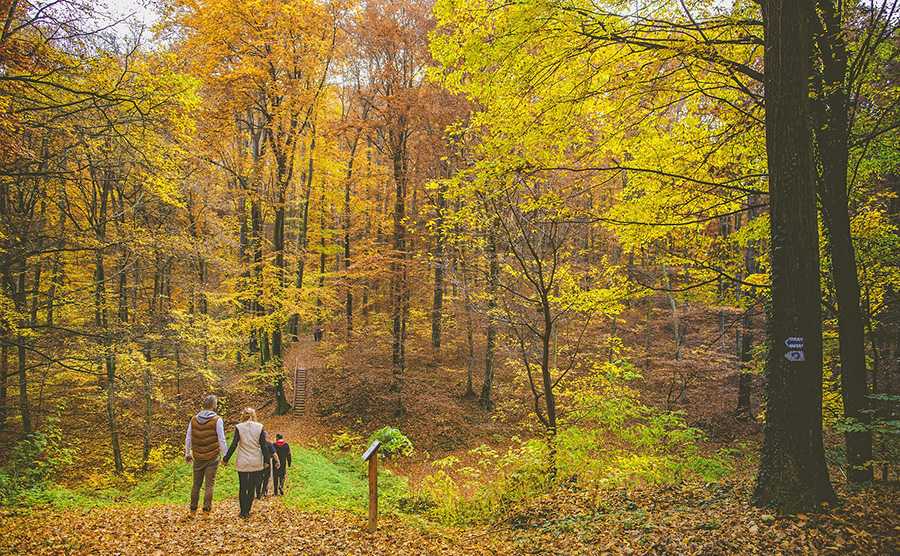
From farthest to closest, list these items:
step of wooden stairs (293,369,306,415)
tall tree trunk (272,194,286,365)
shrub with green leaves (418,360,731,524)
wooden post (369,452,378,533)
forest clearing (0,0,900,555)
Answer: step of wooden stairs (293,369,306,415) < tall tree trunk (272,194,286,365) < shrub with green leaves (418,360,731,524) < wooden post (369,452,378,533) < forest clearing (0,0,900,555)

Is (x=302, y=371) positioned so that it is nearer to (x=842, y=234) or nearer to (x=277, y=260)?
(x=277, y=260)

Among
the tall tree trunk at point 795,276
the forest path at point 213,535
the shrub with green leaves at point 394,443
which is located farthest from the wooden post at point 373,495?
the shrub with green leaves at point 394,443

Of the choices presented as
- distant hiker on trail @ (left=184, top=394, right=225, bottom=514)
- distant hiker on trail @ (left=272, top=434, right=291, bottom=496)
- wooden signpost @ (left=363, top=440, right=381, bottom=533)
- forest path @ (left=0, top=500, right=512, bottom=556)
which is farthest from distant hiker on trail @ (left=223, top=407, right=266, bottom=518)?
distant hiker on trail @ (left=272, top=434, right=291, bottom=496)

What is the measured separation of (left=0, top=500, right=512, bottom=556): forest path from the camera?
5887 mm

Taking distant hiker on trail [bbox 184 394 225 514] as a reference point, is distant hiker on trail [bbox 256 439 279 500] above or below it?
below

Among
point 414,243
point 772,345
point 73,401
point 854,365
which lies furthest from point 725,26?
point 73,401

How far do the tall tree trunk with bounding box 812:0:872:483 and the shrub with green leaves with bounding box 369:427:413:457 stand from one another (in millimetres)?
10854

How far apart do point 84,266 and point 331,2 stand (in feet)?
48.9

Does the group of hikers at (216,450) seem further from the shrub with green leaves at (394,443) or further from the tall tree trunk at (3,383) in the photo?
the tall tree trunk at (3,383)

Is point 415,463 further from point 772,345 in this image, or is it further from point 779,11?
point 779,11

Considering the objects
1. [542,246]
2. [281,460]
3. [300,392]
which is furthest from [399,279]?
[542,246]

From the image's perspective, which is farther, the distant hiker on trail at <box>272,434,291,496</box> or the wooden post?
the distant hiker on trail at <box>272,434,291,496</box>

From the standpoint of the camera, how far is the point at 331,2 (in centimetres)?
1642

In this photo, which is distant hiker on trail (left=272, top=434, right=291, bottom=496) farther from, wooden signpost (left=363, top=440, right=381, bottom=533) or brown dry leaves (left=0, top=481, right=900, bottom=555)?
wooden signpost (left=363, top=440, right=381, bottom=533)
